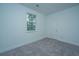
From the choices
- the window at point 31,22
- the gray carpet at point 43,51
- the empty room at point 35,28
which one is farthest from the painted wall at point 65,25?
the window at point 31,22

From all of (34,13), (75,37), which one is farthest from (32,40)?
(75,37)

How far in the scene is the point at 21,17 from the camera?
352cm

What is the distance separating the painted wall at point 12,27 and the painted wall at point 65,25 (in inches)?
77.7

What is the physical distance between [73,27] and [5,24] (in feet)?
10.4

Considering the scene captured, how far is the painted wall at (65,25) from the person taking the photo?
388 centimetres

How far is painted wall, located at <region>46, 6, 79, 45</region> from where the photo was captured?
3883mm


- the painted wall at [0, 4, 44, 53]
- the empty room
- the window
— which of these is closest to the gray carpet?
the empty room

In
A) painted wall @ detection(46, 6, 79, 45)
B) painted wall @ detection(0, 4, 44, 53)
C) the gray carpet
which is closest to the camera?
the gray carpet

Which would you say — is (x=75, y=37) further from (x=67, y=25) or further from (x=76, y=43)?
(x=67, y=25)

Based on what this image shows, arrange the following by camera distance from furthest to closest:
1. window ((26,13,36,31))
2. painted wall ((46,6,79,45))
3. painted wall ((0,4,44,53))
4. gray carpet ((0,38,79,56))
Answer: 1. window ((26,13,36,31))
2. painted wall ((46,6,79,45))
3. painted wall ((0,4,44,53))
4. gray carpet ((0,38,79,56))

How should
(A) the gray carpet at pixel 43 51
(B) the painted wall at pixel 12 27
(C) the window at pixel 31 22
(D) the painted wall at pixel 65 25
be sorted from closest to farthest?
1. (A) the gray carpet at pixel 43 51
2. (B) the painted wall at pixel 12 27
3. (D) the painted wall at pixel 65 25
4. (C) the window at pixel 31 22

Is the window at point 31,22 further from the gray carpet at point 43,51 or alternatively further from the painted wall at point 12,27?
the gray carpet at point 43,51

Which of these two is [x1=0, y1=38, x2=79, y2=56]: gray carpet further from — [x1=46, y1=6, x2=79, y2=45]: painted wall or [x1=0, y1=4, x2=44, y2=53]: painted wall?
[x1=46, y1=6, x2=79, y2=45]: painted wall

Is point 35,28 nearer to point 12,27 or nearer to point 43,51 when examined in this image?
point 12,27
